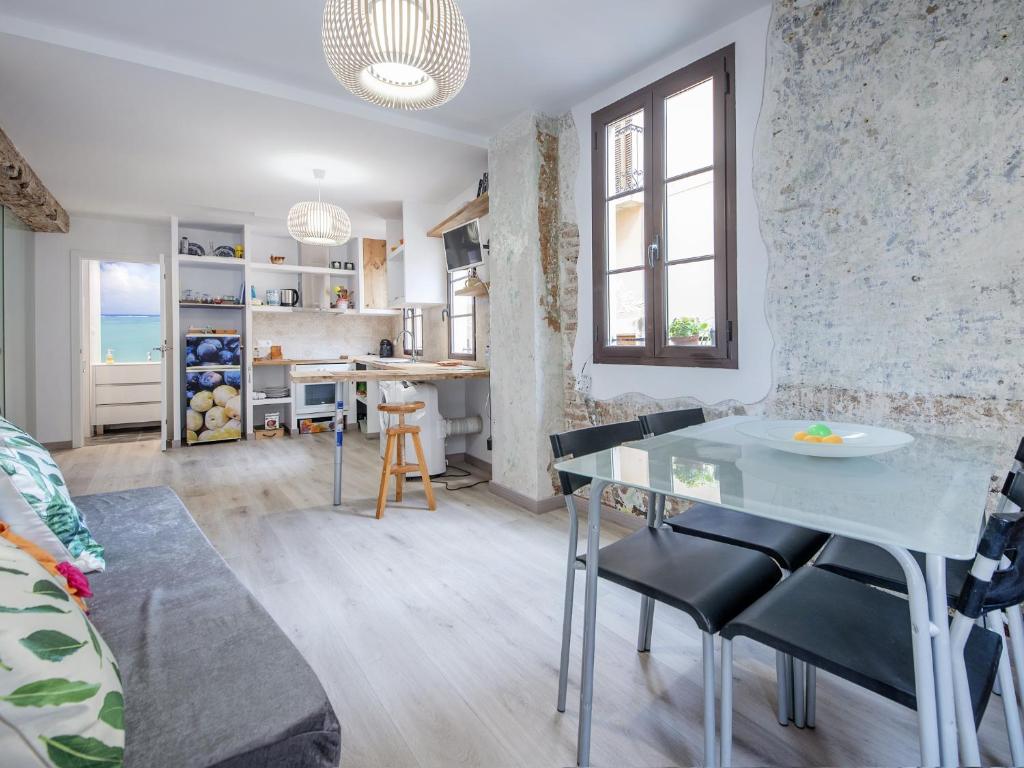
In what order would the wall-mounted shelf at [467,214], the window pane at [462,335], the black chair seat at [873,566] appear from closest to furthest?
the black chair seat at [873,566], the wall-mounted shelf at [467,214], the window pane at [462,335]

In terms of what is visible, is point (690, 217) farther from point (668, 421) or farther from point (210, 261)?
point (210, 261)

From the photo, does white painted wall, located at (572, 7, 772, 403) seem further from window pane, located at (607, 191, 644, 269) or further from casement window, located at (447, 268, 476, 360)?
casement window, located at (447, 268, 476, 360)

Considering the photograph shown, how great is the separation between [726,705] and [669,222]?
2.38 meters

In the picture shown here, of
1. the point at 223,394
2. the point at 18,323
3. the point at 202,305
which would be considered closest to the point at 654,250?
the point at 223,394

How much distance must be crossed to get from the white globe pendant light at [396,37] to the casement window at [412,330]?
427 cm

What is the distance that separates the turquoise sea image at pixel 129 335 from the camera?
6.98 m

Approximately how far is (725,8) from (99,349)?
7.87 meters

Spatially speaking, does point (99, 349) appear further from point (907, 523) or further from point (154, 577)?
point (907, 523)

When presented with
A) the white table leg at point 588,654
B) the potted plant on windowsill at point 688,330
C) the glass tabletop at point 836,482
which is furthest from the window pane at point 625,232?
the white table leg at point 588,654

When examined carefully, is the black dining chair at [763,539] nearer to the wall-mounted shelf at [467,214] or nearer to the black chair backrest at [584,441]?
the black chair backrest at [584,441]

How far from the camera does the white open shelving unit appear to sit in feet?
19.4

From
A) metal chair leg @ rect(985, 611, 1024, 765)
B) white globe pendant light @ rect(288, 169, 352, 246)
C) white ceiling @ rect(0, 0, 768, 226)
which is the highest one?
white ceiling @ rect(0, 0, 768, 226)

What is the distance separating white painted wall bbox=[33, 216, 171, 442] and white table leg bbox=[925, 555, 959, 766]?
7.52m

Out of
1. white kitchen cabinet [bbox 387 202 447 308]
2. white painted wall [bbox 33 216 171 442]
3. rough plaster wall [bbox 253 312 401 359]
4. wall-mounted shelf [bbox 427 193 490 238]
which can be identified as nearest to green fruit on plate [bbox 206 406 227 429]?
rough plaster wall [bbox 253 312 401 359]
